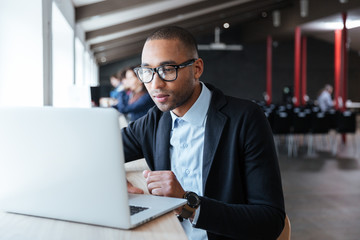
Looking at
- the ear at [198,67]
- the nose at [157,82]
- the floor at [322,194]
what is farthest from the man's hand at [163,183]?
the floor at [322,194]

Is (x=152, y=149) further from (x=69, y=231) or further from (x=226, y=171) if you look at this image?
(x=69, y=231)

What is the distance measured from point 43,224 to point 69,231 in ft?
0.33

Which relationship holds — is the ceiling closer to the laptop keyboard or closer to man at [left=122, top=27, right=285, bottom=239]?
man at [left=122, top=27, right=285, bottom=239]

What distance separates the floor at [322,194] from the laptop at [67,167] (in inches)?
99.5

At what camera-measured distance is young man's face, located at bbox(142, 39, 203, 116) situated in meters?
1.33

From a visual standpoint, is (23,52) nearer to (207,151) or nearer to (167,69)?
(167,69)

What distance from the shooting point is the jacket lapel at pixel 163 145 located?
4.83ft

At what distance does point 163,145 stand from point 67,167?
1.74 ft

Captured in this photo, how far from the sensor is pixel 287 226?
4.18 ft

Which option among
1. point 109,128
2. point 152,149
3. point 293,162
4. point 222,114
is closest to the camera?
point 109,128

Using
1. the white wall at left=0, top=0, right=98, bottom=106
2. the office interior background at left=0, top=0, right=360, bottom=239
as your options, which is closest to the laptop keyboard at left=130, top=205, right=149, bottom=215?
the office interior background at left=0, top=0, right=360, bottom=239

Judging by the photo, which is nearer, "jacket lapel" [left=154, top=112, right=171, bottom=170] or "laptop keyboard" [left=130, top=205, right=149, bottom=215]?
"laptop keyboard" [left=130, top=205, right=149, bottom=215]

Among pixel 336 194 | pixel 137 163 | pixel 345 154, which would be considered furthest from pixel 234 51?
pixel 137 163

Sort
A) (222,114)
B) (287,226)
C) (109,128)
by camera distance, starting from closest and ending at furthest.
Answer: (109,128) < (287,226) < (222,114)
